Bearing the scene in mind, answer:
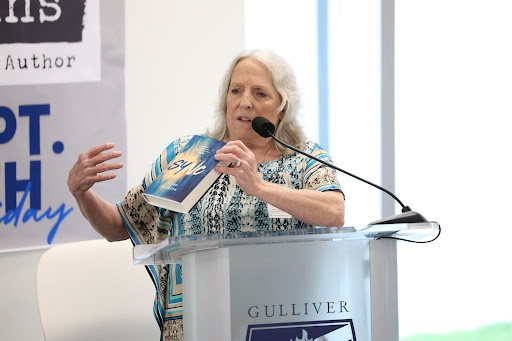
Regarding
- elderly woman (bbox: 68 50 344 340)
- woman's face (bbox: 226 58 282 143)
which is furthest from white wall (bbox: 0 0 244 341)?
woman's face (bbox: 226 58 282 143)

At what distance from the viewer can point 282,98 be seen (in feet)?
7.74

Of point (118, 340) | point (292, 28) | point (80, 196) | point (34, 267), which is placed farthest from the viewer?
Result: point (292, 28)

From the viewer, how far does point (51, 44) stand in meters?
2.96

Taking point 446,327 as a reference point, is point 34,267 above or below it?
above

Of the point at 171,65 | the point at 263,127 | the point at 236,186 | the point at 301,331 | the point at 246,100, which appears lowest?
the point at 301,331

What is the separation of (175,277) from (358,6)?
2.31 metres

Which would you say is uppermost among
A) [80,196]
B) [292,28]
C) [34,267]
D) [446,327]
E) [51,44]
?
[292,28]

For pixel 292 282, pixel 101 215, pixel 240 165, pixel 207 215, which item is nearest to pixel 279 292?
pixel 292 282

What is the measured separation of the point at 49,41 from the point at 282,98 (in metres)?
1.11

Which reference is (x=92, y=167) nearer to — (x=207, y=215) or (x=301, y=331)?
(x=207, y=215)

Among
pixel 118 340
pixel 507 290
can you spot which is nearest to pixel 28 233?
pixel 118 340

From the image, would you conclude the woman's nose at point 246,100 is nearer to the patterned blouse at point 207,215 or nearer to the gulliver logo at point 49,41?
the patterned blouse at point 207,215

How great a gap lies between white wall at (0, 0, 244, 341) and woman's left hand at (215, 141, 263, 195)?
4.26ft

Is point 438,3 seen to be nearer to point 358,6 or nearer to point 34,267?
point 358,6
